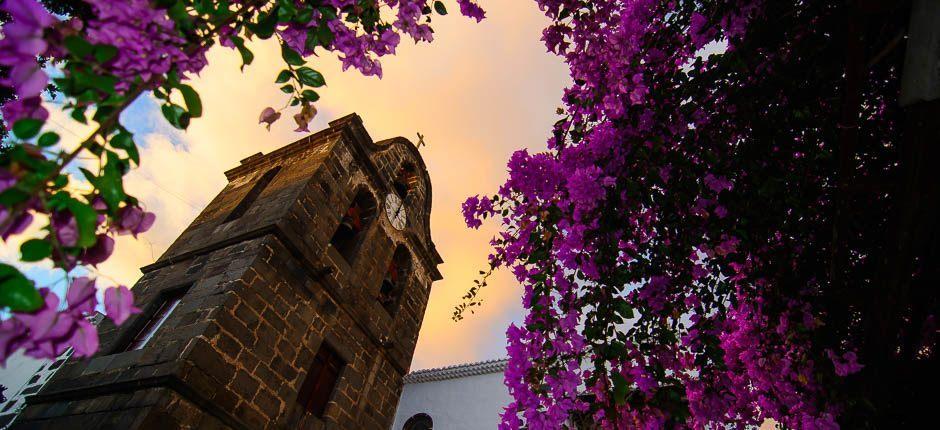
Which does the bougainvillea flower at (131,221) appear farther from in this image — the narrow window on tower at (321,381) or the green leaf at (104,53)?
the narrow window on tower at (321,381)

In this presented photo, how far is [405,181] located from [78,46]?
9.70 metres

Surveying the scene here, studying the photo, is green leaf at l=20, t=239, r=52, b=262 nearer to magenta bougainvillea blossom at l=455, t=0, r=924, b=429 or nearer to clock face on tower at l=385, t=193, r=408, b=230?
magenta bougainvillea blossom at l=455, t=0, r=924, b=429

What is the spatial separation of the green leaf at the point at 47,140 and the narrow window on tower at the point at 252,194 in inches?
300

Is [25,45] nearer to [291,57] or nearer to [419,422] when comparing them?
[291,57]

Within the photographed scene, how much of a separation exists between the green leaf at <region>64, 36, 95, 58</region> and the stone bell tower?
15.9 ft

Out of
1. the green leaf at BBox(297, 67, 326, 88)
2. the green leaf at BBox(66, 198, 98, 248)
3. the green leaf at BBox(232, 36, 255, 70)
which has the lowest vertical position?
the green leaf at BBox(66, 198, 98, 248)

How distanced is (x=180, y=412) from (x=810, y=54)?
7264mm

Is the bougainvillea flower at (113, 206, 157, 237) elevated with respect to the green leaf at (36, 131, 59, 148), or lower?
elevated

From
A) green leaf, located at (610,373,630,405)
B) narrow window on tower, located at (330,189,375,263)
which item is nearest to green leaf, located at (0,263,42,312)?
green leaf, located at (610,373,630,405)

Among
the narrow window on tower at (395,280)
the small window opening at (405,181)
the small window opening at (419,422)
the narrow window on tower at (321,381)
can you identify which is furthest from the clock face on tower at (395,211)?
the small window opening at (419,422)

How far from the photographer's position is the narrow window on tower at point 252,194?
836 cm

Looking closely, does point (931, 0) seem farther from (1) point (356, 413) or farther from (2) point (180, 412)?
(1) point (356, 413)

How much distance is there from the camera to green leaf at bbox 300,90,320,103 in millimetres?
2289

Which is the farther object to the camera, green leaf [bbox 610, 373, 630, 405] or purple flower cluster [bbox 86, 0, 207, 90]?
green leaf [bbox 610, 373, 630, 405]
